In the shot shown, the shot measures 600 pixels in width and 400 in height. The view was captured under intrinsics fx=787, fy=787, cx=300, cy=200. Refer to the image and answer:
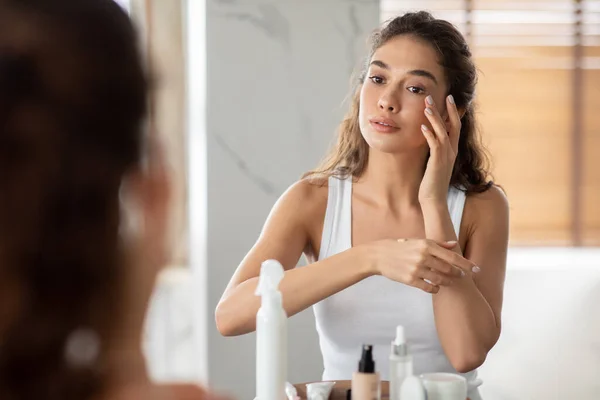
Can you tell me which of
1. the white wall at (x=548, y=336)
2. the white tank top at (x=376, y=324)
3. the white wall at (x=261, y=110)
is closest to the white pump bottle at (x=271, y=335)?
the white tank top at (x=376, y=324)

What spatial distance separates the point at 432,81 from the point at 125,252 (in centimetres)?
127

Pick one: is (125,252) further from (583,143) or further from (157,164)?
(583,143)

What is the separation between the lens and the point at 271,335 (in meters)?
1.02

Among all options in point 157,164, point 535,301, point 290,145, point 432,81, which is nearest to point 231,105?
point 290,145

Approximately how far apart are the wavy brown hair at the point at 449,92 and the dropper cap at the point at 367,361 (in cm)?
66

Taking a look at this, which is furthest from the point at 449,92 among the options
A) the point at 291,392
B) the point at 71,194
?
the point at 71,194

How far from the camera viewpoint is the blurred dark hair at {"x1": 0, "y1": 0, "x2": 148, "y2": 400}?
29cm

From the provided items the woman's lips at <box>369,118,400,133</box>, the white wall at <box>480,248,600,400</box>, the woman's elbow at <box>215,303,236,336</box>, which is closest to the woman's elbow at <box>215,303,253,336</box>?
the woman's elbow at <box>215,303,236,336</box>

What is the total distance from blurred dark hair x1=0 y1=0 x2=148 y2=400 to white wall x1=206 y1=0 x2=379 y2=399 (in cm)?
162

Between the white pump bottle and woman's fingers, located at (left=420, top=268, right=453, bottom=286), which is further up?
woman's fingers, located at (left=420, top=268, right=453, bottom=286)

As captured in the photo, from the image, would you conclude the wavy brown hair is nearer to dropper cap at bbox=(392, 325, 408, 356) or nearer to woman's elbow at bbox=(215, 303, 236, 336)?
woman's elbow at bbox=(215, 303, 236, 336)

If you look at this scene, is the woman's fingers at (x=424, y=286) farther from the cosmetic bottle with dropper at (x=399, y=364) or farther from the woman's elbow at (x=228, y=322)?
the woman's elbow at (x=228, y=322)

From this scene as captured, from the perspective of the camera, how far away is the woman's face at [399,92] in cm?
147

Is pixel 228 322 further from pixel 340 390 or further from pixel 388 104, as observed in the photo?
pixel 388 104
